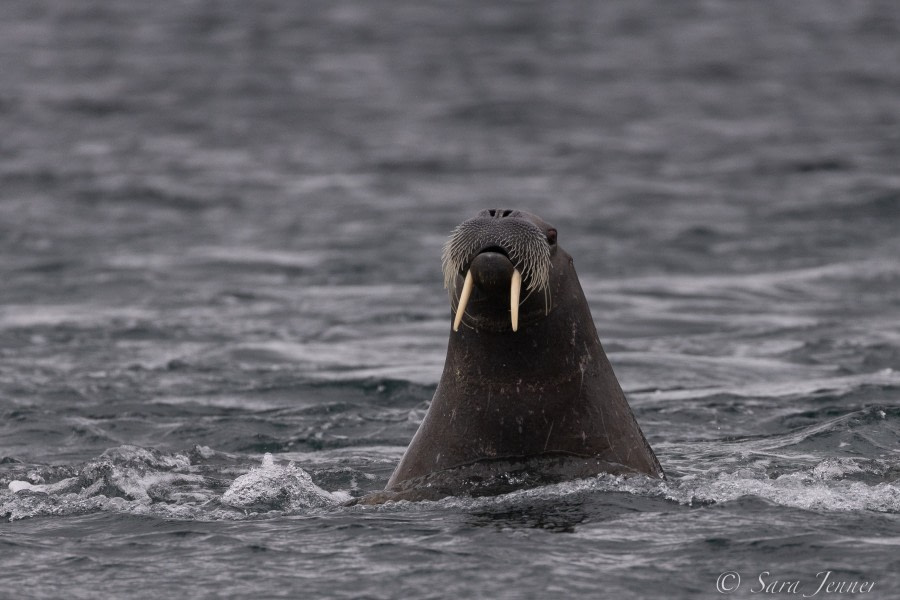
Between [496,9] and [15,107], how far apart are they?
17.9 m

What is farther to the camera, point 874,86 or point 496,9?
point 496,9

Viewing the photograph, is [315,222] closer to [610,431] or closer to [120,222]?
[120,222]

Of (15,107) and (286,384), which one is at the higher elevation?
(15,107)

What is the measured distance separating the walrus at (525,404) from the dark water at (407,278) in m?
0.15

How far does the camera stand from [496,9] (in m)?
47.2

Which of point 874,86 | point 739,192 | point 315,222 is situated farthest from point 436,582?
point 874,86

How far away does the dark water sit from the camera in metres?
7.01

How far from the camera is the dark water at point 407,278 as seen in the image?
7.01 m

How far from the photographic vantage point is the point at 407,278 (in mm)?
18891

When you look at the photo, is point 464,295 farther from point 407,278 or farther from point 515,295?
point 407,278
